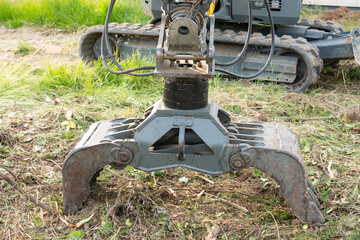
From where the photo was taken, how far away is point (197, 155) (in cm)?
291

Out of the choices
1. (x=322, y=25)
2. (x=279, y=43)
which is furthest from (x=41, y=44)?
(x=322, y=25)

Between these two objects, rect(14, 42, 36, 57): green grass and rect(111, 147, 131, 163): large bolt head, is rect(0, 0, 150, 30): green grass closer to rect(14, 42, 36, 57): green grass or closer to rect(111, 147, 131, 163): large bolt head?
rect(14, 42, 36, 57): green grass

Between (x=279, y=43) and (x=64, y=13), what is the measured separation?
452 cm

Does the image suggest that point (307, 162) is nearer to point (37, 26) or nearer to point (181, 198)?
point (181, 198)

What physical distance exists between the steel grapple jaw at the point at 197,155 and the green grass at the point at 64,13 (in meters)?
5.35

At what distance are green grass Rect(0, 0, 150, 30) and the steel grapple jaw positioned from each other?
5348 mm

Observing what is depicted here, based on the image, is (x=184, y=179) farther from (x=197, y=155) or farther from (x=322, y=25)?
(x=322, y=25)

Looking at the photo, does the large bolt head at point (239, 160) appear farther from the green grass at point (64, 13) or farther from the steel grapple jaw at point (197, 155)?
the green grass at point (64, 13)

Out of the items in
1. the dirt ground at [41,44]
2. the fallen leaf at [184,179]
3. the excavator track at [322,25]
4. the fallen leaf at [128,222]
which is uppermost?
the excavator track at [322,25]

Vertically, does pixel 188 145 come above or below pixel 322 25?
below

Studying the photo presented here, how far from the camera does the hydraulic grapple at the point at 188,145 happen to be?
282cm

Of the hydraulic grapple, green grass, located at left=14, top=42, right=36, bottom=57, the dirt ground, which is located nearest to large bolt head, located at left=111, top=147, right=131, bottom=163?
the hydraulic grapple

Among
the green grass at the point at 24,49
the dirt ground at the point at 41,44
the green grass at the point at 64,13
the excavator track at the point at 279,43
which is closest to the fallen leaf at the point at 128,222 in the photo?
the excavator track at the point at 279,43

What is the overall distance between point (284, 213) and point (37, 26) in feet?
22.5
